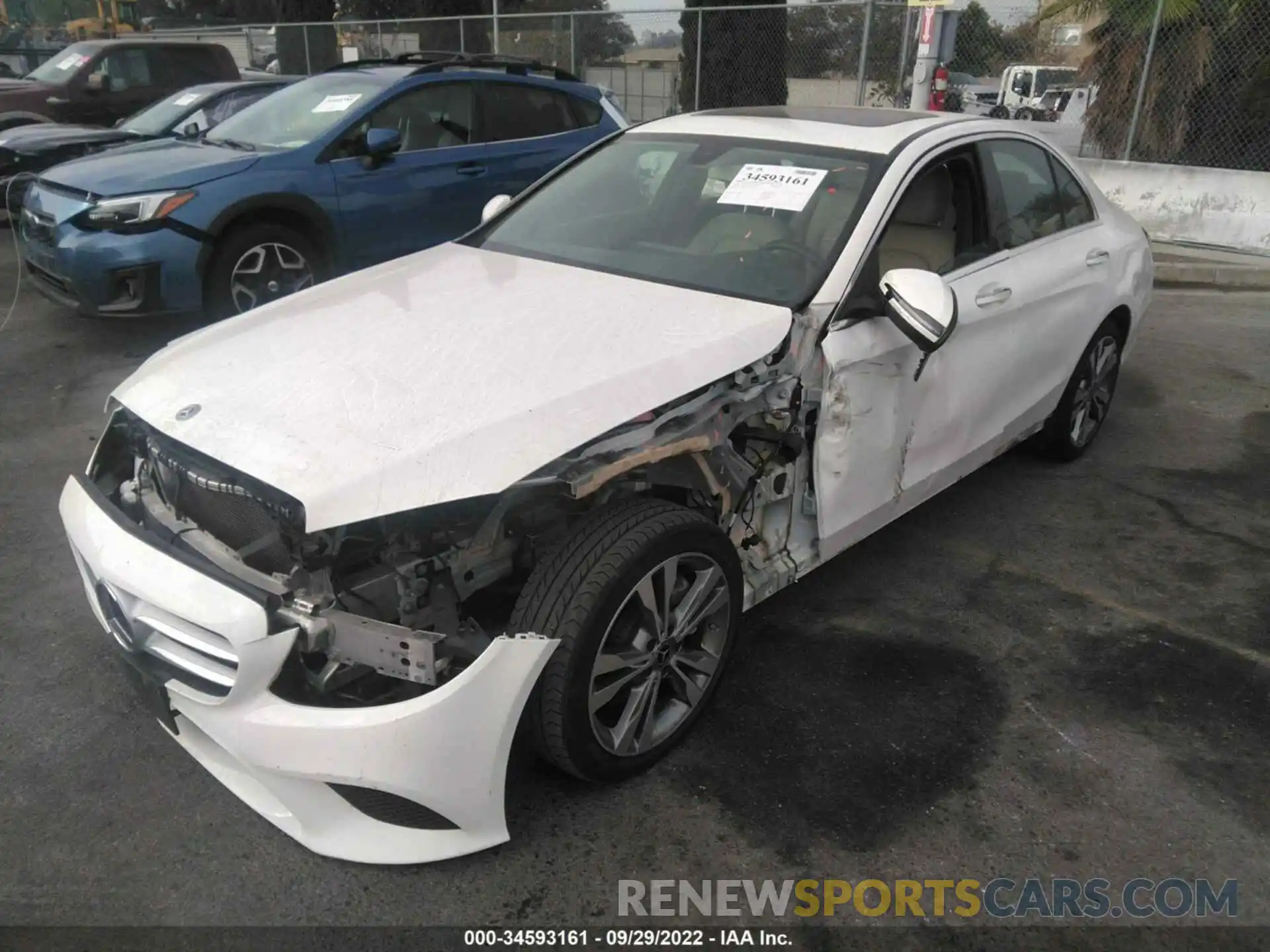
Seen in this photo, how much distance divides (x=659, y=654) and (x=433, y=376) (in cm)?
96

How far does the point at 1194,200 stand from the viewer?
32.0 ft

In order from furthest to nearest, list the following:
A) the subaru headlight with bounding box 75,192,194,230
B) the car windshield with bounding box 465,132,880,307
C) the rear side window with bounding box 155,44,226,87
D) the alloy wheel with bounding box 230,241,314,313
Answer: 1. the rear side window with bounding box 155,44,226,87
2. the alloy wheel with bounding box 230,241,314,313
3. the subaru headlight with bounding box 75,192,194,230
4. the car windshield with bounding box 465,132,880,307

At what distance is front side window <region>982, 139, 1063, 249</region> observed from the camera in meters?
3.79

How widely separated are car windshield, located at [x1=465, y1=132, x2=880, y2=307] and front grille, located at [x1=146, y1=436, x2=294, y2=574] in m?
1.51

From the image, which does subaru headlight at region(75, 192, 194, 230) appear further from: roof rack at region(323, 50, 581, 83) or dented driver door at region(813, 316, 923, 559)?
dented driver door at region(813, 316, 923, 559)

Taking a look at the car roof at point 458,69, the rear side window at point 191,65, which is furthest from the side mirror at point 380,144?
the rear side window at point 191,65

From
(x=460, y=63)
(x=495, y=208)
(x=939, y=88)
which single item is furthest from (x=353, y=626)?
(x=939, y=88)

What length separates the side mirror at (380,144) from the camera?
6.25 metres

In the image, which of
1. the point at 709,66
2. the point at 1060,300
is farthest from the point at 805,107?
the point at 709,66

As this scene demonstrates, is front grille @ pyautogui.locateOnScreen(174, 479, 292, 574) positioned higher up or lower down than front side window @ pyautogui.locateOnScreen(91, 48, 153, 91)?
lower down

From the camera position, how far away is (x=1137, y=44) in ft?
33.4

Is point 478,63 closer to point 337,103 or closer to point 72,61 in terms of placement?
point 337,103

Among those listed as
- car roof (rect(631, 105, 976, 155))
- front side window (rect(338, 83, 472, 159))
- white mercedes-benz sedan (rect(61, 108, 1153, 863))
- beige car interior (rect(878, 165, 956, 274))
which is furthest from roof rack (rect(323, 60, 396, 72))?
beige car interior (rect(878, 165, 956, 274))

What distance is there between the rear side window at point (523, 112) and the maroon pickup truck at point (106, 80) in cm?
634
